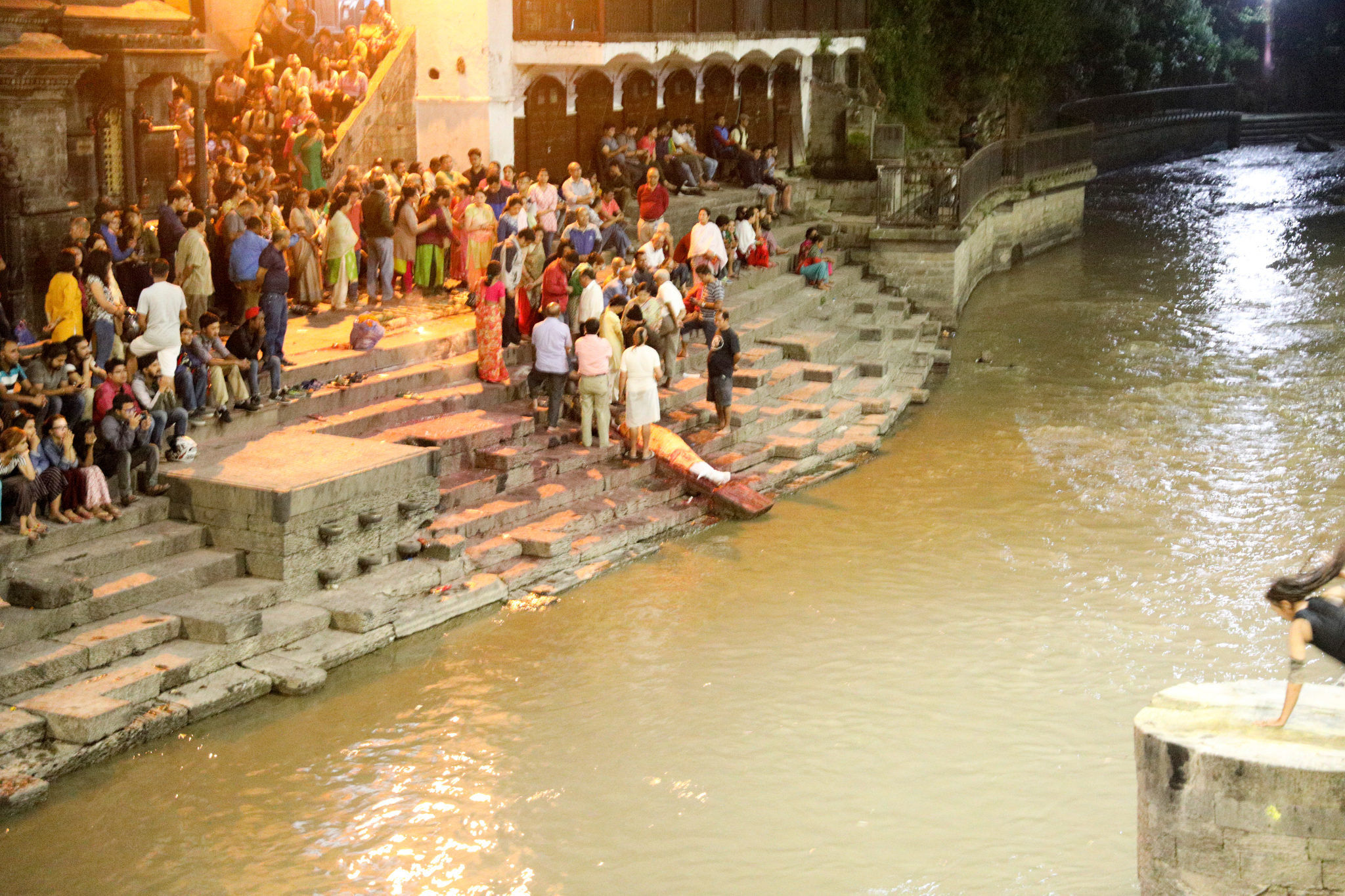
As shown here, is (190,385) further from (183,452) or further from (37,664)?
(37,664)

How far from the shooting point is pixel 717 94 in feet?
87.5

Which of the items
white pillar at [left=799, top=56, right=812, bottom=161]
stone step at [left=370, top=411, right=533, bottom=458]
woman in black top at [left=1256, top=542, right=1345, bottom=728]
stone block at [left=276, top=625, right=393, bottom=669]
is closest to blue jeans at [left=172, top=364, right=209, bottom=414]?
stone step at [left=370, top=411, right=533, bottom=458]

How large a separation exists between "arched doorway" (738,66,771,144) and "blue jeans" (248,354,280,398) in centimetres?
1517

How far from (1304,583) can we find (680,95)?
63.0 feet

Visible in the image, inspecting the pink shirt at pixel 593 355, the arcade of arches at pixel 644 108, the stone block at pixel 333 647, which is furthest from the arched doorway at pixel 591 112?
the stone block at pixel 333 647

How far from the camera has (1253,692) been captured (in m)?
8.21

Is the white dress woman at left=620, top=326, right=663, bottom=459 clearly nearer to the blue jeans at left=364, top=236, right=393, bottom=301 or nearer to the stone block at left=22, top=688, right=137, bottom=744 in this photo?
the blue jeans at left=364, top=236, right=393, bottom=301

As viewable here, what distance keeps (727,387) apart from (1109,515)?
163 inches

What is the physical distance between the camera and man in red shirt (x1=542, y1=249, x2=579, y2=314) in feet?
51.6

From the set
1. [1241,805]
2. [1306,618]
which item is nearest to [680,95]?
[1306,618]

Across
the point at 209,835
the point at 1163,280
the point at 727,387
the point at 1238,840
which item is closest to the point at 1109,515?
the point at 727,387

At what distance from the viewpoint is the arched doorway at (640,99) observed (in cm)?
2430

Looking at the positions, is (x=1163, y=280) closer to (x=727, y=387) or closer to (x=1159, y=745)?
(x=727, y=387)

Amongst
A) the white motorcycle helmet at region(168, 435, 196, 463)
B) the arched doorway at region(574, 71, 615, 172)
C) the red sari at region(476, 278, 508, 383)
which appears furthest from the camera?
the arched doorway at region(574, 71, 615, 172)
